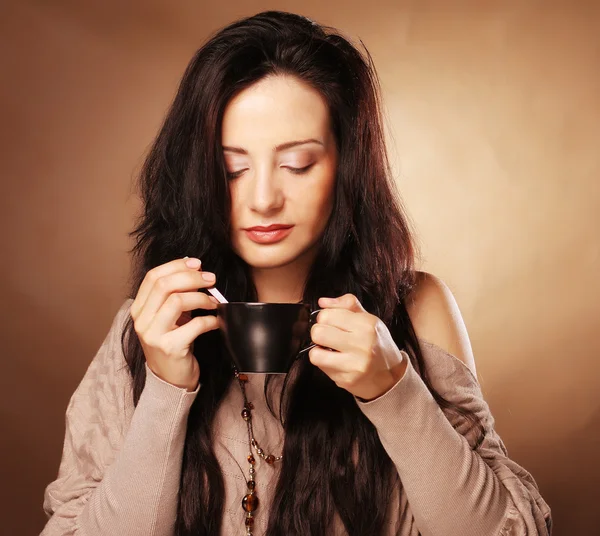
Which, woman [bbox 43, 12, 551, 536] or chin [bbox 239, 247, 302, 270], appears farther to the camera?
chin [bbox 239, 247, 302, 270]

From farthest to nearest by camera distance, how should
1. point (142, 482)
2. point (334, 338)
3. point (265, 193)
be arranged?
point (265, 193) → point (142, 482) → point (334, 338)

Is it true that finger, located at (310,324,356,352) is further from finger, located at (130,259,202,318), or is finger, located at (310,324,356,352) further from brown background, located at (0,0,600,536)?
brown background, located at (0,0,600,536)

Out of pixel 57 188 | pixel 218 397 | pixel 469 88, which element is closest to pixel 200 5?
pixel 57 188

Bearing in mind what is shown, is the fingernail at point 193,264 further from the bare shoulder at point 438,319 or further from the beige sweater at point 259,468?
the bare shoulder at point 438,319

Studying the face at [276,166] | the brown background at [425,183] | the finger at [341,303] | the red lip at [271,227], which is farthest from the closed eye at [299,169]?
the brown background at [425,183]

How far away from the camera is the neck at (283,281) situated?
1.74 metres

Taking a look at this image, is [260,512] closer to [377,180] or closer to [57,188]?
[377,180]

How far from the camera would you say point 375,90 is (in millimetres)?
1768

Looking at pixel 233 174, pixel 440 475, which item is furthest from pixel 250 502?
pixel 233 174

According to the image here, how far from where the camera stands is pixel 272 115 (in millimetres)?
1531

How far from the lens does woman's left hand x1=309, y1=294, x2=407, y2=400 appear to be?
4.17ft

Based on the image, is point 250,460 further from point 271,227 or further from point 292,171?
point 292,171

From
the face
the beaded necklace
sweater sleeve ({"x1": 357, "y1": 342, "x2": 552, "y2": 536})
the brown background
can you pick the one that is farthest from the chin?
the brown background

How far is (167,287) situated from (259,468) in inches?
17.1
